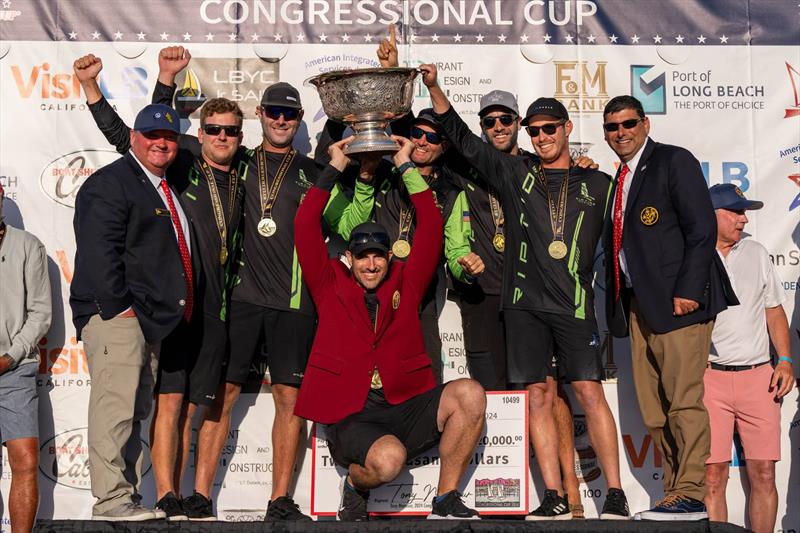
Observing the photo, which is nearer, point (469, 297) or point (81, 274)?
point (81, 274)

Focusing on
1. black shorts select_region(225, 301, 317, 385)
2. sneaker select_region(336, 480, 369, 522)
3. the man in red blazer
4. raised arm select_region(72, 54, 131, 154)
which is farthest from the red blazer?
raised arm select_region(72, 54, 131, 154)

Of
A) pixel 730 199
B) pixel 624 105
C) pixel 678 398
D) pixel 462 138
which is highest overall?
pixel 624 105

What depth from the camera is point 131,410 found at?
5.02 m

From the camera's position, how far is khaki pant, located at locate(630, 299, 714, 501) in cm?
505

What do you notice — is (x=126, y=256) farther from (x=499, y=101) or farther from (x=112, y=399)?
(x=499, y=101)

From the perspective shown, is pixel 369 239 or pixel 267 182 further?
pixel 267 182

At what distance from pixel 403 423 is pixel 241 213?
1.50m

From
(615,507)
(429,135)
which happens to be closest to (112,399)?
(429,135)

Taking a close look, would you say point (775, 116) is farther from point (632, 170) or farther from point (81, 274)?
point (81, 274)

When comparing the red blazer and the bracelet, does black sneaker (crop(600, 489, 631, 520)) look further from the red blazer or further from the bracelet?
the bracelet

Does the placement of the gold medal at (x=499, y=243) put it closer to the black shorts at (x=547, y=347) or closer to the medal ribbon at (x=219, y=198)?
the black shorts at (x=547, y=347)

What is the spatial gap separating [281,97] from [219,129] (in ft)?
1.28

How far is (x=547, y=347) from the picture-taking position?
5.60m

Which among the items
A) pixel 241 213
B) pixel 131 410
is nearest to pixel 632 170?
pixel 241 213
